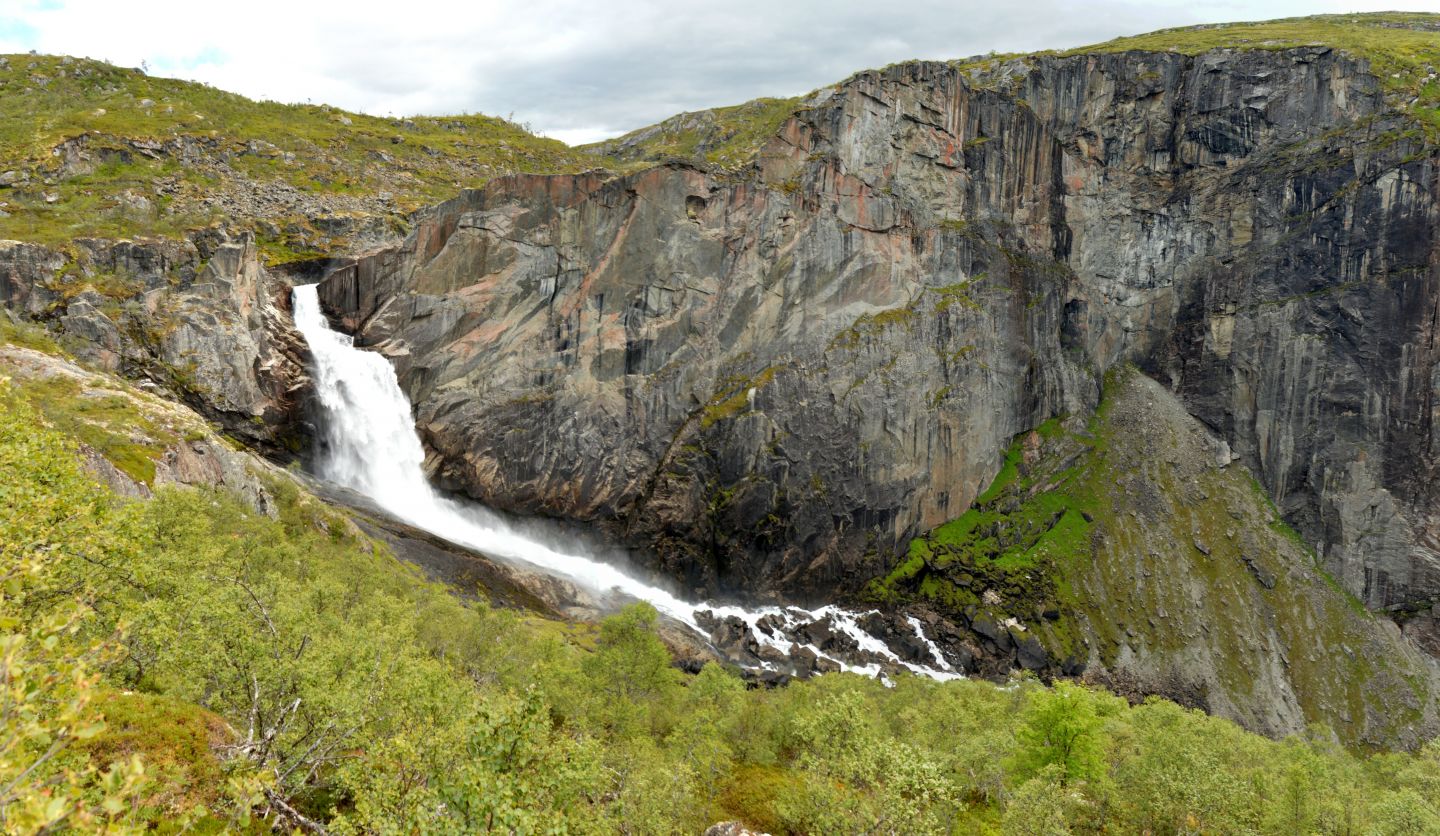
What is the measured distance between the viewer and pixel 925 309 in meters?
97.2

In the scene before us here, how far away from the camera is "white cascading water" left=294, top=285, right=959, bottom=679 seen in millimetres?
74188

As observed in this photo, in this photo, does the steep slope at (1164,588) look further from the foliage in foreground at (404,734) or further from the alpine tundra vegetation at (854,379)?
the foliage in foreground at (404,734)

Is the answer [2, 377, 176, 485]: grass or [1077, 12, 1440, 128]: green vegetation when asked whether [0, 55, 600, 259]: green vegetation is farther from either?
[1077, 12, 1440, 128]: green vegetation

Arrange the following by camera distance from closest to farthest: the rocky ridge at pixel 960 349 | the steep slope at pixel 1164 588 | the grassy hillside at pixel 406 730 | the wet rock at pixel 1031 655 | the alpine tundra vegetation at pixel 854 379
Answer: the grassy hillside at pixel 406 730 < the alpine tundra vegetation at pixel 854 379 < the wet rock at pixel 1031 655 < the steep slope at pixel 1164 588 < the rocky ridge at pixel 960 349

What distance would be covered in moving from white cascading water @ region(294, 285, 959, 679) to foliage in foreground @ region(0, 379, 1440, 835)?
116 feet

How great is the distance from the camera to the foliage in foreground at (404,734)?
10.3 metres

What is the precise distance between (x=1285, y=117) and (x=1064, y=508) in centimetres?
6628

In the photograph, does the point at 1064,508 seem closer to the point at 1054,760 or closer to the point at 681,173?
the point at 681,173

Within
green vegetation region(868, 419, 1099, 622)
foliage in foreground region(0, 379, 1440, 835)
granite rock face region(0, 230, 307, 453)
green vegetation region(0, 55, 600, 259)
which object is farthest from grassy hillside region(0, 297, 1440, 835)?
green vegetation region(0, 55, 600, 259)

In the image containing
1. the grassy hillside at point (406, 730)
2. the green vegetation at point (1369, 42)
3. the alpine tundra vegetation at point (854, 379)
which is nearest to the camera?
the grassy hillside at point (406, 730)

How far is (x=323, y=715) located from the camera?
15672 millimetres

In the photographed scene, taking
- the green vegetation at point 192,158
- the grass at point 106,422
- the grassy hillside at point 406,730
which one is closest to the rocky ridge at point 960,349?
the green vegetation at point 192,158

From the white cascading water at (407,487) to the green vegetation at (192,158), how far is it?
23.8 m

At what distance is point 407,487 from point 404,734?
70.8 meters
